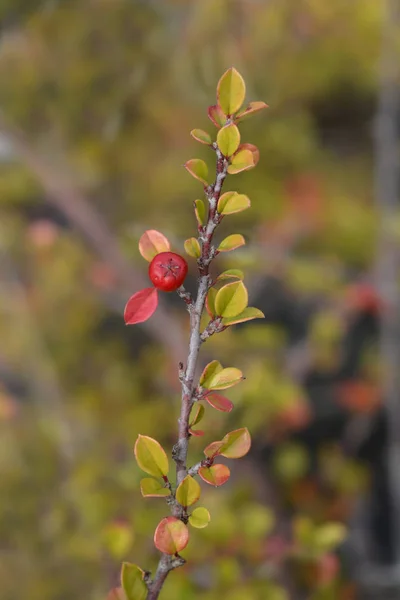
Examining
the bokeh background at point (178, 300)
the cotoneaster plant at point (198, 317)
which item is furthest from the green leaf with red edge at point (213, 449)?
the bokeh background at point (178, 300)

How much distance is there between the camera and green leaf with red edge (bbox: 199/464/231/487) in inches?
12.0

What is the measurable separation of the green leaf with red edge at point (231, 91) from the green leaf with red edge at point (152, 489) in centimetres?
21

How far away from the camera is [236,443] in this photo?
0.31 m

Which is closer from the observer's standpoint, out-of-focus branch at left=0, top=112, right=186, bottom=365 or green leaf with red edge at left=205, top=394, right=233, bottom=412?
green leaf with red edge at left=205, top=394, right=233, bottom=412

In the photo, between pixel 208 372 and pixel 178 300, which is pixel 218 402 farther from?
pixel 178 300

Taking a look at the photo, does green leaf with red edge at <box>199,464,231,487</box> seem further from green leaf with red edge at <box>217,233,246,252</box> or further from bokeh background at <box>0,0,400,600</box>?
bokeh background at <box>0,0,400,600</box>

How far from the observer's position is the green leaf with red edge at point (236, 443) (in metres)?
0.31

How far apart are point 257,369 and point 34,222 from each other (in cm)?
74

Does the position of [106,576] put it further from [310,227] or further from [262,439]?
[310,227]

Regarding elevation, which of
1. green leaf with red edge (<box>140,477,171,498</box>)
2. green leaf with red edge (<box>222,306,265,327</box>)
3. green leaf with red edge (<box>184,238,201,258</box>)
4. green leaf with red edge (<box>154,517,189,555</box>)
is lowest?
green leaf with red edge (<box>154,517,189,555</box>)

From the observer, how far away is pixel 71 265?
132 cm

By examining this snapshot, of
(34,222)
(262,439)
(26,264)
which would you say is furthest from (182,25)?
(262,439)

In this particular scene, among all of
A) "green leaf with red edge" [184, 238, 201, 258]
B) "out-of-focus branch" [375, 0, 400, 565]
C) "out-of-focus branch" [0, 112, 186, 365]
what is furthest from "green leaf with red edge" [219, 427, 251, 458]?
"out-of-focus branch" [375, 0, 400, 565]

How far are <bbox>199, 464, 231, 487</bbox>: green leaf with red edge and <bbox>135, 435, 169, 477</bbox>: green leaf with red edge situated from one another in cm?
2
